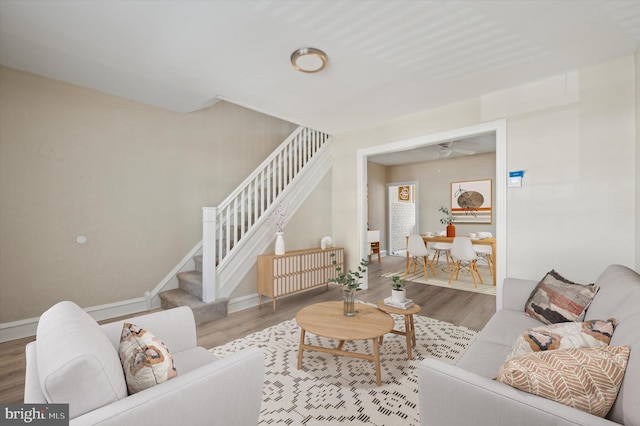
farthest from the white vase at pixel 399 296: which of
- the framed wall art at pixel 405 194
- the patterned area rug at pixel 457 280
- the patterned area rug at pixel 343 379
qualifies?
the framed wall art at pixel 405 194

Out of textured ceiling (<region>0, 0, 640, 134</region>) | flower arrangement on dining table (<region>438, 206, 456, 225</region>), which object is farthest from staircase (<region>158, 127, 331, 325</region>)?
flower arrangement on dining table (<region>438, 206, 456, 225</region>)

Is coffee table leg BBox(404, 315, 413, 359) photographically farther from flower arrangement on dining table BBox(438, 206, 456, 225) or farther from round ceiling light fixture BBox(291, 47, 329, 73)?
flower arrangement on dining table BBox(438, 206, 456, 225)

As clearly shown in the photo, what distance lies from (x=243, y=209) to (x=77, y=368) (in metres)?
2.83

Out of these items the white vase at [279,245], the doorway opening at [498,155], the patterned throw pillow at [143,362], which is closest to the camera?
the patterned throw pillow at [143,362]

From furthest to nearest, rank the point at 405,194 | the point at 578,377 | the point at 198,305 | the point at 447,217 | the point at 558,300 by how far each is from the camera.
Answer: the point at 405,194
the point at 447,217
the point at 198,305
the point at 558,300
the point at 578,377

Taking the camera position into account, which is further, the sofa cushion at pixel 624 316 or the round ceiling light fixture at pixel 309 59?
the round ceiling light fixture at pixel 309 59

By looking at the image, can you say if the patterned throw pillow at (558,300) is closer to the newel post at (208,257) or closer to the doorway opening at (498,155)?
the doorway opening at (498,155)

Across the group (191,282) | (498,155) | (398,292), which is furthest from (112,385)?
(498,155)

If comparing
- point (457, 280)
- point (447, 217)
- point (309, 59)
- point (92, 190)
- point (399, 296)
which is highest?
point (309, 59)

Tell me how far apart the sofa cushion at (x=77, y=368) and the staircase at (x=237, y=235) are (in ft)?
7.10

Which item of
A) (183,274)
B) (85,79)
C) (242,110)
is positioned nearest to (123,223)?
(183,274)

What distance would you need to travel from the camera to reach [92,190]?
3131 mm

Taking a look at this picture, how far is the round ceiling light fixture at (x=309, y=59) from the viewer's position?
7.46ft

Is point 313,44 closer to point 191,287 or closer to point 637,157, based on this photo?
point 637,157
